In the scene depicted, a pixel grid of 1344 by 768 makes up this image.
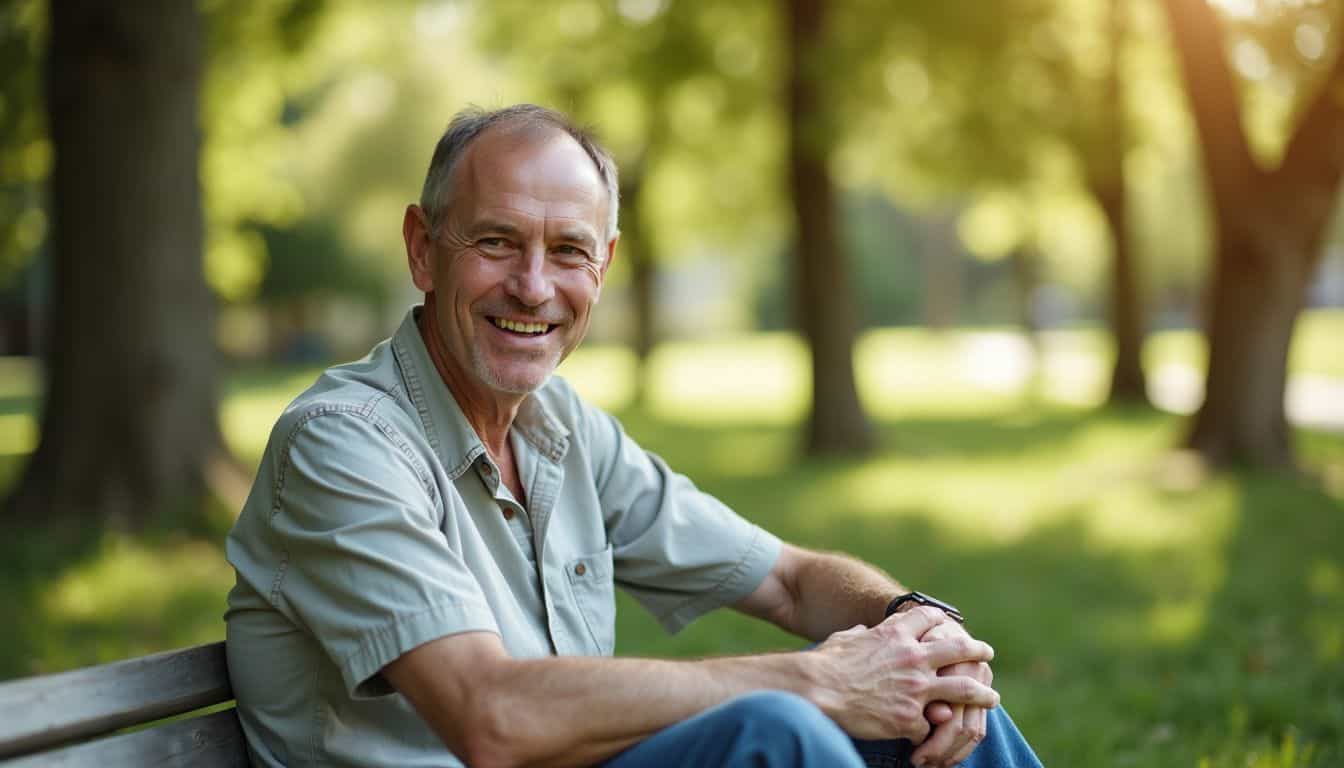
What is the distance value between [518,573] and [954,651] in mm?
905

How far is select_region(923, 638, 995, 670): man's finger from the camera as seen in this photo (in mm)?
2598

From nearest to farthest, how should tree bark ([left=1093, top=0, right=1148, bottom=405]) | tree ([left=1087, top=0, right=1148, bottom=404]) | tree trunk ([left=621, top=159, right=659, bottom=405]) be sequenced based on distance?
tree ([left=1087, top=0, right=1148, bottom=404]) → tree bark ([left=1093, top=0, right=1148, bottom=405]) → tree trunk ([left=621, top=159, right=659, bottom=405])

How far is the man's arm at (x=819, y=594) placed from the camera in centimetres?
304

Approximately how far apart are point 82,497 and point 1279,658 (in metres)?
7.10

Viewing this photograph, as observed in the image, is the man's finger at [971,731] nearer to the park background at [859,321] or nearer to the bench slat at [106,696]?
the bench slat at [106,696]

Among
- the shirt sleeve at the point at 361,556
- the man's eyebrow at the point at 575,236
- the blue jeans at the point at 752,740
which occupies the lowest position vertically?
the blue jeans at the point at 752,740

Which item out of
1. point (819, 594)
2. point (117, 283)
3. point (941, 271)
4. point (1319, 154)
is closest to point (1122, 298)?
point (1319, 154)

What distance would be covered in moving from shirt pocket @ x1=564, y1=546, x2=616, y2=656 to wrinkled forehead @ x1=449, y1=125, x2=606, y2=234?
77 cm

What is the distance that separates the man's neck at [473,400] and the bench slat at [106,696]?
0.69 meters

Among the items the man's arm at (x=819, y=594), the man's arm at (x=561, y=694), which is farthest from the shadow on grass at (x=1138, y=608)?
the man's arm at (x=561, y=694)

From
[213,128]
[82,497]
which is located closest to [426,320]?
[82,497]

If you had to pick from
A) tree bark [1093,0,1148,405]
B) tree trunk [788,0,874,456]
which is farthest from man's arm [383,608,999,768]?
tree bark [1093,0,1148,405]

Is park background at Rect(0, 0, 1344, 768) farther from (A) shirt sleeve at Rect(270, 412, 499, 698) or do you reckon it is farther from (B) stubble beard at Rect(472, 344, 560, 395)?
(A) shirt sleeve at Rect(270, 412, 499, 698)

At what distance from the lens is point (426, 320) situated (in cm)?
284
